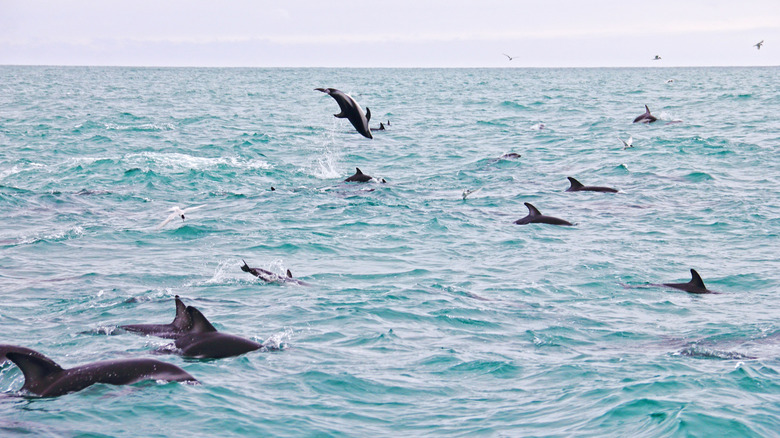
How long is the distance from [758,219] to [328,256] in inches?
445

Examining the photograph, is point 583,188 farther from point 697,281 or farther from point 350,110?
point 350,110

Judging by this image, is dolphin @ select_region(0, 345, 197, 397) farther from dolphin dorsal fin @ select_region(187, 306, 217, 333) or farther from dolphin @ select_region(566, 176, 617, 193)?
dolphin @ select_region(566, 176, 617, 193)

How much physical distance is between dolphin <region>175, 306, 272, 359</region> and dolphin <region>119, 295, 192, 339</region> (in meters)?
0.12

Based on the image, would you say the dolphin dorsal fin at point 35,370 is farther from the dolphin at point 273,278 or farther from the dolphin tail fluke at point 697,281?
the dolphin tail fluke at point 697,281

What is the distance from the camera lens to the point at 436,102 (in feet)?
237

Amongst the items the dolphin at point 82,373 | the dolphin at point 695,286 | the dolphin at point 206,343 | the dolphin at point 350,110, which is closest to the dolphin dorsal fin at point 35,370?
the dolphin at point 82,373

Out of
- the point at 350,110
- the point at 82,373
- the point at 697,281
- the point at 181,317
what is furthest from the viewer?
the point at 697,281

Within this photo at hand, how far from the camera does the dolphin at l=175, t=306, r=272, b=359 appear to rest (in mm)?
11008

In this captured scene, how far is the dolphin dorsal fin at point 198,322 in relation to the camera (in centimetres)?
1110

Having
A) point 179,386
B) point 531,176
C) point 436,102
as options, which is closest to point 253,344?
point 179,386

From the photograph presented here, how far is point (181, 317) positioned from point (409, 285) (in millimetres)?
5307

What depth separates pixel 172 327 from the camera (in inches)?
460

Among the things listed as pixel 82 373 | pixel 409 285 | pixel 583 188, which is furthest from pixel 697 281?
pixel 583 188

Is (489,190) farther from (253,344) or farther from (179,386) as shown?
(179,386)
